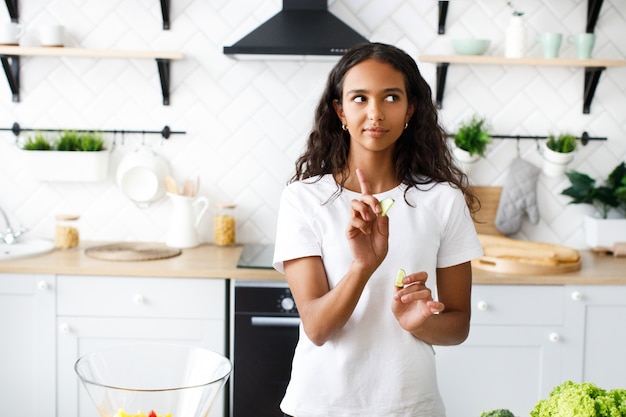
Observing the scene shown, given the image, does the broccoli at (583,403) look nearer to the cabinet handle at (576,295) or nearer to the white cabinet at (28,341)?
the cabinet handle at (576,295)

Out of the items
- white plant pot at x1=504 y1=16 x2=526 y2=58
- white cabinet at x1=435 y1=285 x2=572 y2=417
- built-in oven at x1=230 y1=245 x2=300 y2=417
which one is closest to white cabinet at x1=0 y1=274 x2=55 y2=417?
built-in oven at x1=230 y1=245 x2=300 y2=417

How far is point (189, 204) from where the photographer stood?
322cm

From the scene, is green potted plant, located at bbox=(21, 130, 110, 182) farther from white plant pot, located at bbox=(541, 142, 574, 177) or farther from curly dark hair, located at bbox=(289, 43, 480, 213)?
white plant pot, located at bbox=(541, 142, 574, 177)

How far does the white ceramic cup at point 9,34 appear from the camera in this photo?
3131 millimetres

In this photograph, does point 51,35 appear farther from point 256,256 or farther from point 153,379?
point 153,379

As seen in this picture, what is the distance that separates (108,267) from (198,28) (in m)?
1.10

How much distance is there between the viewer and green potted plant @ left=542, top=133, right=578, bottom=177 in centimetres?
331

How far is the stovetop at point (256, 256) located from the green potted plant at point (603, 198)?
1269 mm

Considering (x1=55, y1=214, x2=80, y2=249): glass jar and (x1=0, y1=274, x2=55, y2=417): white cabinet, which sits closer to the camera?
(x1=0, y1=274, x2=55, y2=417): white cabinet

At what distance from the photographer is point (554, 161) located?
10.9ft

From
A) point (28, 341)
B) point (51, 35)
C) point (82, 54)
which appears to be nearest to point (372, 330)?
point (28, 341)

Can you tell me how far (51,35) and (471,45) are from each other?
167 cm

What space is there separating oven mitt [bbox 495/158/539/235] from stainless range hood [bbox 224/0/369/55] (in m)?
0.91

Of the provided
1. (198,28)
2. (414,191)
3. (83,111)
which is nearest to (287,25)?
(198,28)
